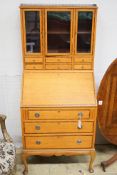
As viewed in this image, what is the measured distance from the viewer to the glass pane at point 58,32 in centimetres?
228

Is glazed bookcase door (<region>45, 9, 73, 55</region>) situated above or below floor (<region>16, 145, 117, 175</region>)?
above

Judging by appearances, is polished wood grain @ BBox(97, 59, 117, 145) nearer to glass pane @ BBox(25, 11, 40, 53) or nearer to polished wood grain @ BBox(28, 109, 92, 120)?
polished wood grain @ BBox(28, 109, 92, 120)

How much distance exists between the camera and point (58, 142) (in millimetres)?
2486

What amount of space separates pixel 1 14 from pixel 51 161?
180 centimetres

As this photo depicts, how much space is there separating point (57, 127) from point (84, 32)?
101 centimetres

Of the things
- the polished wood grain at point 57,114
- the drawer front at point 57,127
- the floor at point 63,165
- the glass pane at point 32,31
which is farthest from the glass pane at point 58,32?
the floor at point 63,165

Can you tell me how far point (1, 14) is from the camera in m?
2.49

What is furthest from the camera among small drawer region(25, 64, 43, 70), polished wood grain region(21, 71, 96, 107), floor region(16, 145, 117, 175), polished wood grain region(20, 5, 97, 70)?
floor region(16, 145, 117, 175)

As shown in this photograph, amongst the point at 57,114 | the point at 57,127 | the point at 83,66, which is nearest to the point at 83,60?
the point at 83,66

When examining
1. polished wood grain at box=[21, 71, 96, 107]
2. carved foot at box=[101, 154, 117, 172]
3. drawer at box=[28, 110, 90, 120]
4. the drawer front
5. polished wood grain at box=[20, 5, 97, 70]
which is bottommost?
carved foot at box=[101, 154, 117, 172]

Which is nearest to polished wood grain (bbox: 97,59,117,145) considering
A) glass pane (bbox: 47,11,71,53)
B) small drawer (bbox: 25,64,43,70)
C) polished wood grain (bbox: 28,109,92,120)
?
polished wood grain (bbox: 28,109,92,120)

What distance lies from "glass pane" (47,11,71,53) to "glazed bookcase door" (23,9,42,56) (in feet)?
0.30

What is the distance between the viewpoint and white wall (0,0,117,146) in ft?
8.13

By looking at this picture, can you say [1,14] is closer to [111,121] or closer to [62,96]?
[62,96]
